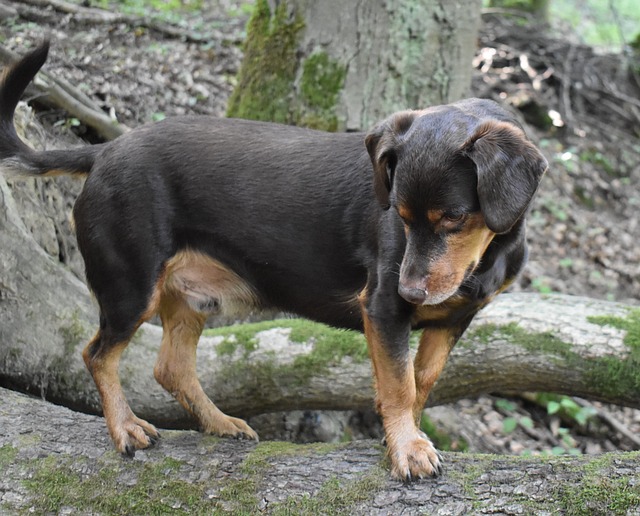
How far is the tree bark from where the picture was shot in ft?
10.2

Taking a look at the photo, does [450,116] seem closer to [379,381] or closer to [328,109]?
[379,381]

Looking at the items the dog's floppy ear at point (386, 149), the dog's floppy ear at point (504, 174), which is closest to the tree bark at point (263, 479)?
the dog's floppy ear at point (504, 174)

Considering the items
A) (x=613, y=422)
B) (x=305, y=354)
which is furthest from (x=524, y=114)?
(x=305, y=354)

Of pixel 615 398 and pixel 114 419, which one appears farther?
pixel 615 398

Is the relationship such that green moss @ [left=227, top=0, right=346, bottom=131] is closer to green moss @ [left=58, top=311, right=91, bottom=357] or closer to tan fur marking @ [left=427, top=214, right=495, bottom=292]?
green moss @ [left=58, top=311, right=91, bottom=357]

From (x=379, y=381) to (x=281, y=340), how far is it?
158 centimetres

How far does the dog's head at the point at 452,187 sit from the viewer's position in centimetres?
303

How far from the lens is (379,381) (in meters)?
3.62

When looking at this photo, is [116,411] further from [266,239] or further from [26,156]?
[26,156]

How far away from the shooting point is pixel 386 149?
331 cm

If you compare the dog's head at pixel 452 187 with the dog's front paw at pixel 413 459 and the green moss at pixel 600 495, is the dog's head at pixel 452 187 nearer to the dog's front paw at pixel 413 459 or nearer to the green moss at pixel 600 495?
the dog's front paw at pixel 413 459

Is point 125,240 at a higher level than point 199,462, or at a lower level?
higher

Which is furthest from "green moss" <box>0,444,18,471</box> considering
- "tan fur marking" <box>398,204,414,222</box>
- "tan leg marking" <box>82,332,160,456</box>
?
"tan fur marking" <box>398,204,414,222</box>

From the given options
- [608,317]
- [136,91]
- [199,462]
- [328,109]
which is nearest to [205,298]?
[199,462]
